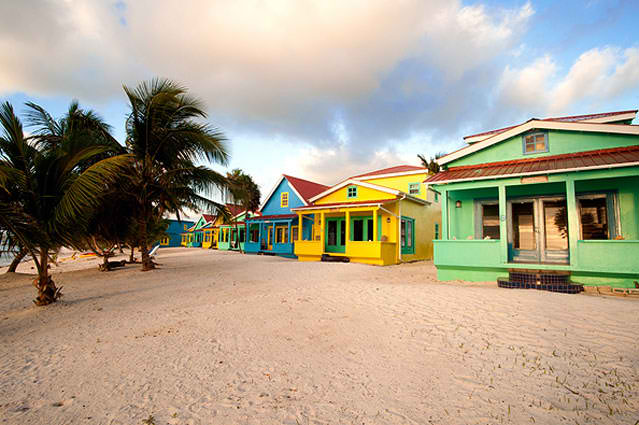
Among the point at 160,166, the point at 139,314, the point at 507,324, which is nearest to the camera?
the point at 507,324

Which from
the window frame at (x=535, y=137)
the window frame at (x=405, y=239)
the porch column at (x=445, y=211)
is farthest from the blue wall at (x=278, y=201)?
the window frame at (x=535, y=137)

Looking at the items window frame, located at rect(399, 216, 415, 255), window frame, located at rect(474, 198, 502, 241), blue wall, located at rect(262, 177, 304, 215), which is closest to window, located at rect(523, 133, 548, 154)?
window frame, located at rect(474, 198, 502, 241)

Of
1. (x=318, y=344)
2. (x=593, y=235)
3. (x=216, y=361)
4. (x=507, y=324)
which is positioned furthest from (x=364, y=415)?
(x=593, y=235)

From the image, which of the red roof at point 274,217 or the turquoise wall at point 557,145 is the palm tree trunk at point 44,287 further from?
the red roof at point 274,217

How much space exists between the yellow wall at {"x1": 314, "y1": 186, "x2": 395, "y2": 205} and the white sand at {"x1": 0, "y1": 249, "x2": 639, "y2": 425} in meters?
10.6

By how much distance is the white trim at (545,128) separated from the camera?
8.23 metres

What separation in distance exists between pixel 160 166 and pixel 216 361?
1011 centimetres

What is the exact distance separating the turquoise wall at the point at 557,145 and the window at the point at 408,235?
22.4 ft

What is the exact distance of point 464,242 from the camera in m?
9.37

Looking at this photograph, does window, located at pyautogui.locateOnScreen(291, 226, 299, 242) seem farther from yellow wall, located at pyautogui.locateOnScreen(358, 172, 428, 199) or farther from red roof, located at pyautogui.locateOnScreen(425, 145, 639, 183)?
red roof, located at pyautogui.locateOnScreen(425, 145, 639, 183)

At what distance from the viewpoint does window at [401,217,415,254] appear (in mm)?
17297

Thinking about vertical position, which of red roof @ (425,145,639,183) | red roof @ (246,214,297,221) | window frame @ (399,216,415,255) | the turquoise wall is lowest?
window frame @ (399,216,415,255)

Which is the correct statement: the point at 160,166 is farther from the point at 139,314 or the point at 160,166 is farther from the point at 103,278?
the point at 139,314

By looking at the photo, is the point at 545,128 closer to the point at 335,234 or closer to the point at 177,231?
the point at 335,234
